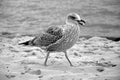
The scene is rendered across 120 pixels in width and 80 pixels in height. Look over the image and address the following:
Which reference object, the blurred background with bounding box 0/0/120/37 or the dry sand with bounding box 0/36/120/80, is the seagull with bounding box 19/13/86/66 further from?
the blurred background with bounding box 0/0/120/37

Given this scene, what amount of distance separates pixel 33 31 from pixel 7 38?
1.28 meters

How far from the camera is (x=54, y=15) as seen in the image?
12672 mm

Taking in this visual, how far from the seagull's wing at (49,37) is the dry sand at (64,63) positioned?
1.53 feet

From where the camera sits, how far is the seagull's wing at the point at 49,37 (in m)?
6.88

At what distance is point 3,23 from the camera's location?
12.2 meters

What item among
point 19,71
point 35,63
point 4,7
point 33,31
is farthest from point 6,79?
point 4,7

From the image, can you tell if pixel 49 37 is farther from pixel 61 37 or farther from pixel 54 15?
pixel 54 15

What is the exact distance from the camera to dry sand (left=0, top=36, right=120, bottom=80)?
593cm

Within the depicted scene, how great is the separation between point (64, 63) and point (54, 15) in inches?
231

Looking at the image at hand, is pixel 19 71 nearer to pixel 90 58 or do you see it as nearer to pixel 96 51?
pixel 90 58

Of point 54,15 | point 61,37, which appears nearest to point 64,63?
point 61,37

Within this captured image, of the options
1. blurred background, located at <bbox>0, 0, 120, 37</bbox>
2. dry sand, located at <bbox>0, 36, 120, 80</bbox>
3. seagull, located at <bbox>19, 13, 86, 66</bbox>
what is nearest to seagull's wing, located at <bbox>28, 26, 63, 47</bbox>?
seagull, located at <bbox>19, 13, 86, 66</bbox>

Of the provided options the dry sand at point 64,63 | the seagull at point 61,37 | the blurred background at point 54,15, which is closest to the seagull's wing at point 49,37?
the seagull at point 61,37

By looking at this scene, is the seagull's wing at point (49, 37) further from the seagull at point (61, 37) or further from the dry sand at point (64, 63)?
the dry sand at point (64, 63)
